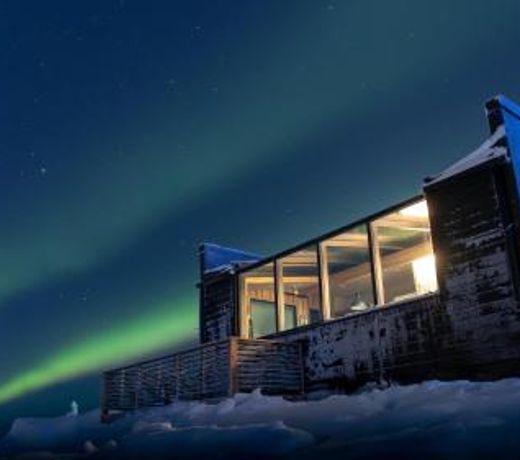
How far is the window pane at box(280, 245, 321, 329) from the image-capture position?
54.5ft

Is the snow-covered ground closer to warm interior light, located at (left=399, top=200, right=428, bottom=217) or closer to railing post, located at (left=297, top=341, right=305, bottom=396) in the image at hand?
railing post, located at (left=297, top=341, right=305, bottom=396)

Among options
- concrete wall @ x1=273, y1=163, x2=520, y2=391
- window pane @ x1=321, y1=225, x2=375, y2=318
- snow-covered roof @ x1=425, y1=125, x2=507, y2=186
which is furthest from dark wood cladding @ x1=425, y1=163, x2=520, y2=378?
window pane @ x1=321, y1=225, x2=375, y2=318

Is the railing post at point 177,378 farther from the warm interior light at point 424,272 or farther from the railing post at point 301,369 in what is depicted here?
the warm interior light at point 424,272

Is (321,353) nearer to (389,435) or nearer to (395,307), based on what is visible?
(395,307)

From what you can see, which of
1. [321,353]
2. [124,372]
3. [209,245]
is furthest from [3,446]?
[209,245]

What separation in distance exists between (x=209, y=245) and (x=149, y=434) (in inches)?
463

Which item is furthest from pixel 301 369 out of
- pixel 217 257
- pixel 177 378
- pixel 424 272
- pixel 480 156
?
Answer: pixel 480 156

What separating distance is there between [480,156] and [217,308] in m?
9.82

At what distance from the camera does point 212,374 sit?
551 inches

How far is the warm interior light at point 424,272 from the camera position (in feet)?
53.2

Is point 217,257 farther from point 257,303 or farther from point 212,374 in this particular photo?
point 212,374

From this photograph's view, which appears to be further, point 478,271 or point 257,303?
point 257,303

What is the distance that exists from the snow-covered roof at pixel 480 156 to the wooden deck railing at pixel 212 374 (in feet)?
17.8

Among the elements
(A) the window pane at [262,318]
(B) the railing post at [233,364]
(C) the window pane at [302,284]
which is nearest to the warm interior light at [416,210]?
(C) the window pane at [302,284]
